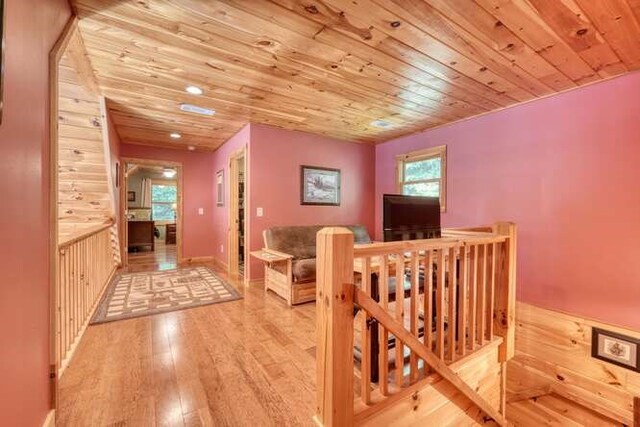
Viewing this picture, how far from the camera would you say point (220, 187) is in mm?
5445

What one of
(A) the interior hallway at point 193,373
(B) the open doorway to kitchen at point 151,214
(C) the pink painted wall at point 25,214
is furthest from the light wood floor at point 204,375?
(B) the open doorway to kitchen at point 151,214

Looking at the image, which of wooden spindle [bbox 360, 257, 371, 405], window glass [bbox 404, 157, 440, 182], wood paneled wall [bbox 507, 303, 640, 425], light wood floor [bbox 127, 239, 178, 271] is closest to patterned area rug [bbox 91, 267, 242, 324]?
light wood floor [bbox 127, 239, 178, 271]

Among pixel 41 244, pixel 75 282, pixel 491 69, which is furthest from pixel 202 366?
pixel 491 69

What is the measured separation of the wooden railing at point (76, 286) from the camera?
6.43ft

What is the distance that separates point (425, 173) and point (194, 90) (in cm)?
342

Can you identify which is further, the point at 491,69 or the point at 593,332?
the point at 593,332

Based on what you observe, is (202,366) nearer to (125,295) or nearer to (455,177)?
(125,295)

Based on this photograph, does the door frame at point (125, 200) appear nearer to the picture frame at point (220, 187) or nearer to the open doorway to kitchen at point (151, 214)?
Answer: the open doorway to kitchen at point (151, 214)

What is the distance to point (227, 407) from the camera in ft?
5.31

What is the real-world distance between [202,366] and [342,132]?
3.67 meters

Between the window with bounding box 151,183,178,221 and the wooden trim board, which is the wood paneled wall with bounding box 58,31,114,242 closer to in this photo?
the wooden trim board

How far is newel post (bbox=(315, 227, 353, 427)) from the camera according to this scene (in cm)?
111

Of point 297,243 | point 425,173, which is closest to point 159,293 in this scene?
point 297,243

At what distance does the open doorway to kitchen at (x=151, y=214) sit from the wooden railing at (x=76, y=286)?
179 centimetres
